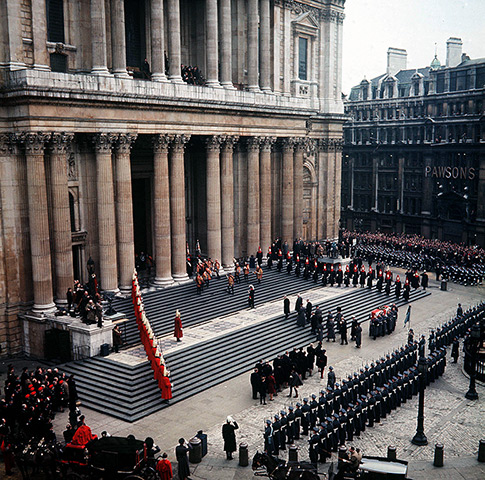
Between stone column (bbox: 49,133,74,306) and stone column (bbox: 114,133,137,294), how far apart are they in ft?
12.2

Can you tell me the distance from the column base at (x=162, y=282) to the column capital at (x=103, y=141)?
10.2 metres

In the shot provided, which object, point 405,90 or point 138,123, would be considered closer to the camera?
point 138,123

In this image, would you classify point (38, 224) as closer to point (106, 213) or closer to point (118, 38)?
point (106, 213)

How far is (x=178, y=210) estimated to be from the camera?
43031 mm

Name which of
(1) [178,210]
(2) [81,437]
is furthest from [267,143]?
(2) [81,437]

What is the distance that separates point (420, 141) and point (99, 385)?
59.4m

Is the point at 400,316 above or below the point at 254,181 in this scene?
below

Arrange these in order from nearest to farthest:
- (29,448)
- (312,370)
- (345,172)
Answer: (29,448) → (312,370) → (345,172)

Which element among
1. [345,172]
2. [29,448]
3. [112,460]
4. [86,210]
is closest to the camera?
[112,460]

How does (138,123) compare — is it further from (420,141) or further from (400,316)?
(420,141)

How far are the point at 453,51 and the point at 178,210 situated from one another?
51589 millimetres

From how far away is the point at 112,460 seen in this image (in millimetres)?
18641

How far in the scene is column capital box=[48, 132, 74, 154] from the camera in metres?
34.7

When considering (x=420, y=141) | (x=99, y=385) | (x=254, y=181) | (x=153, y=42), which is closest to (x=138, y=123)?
(x=153, y=42)
